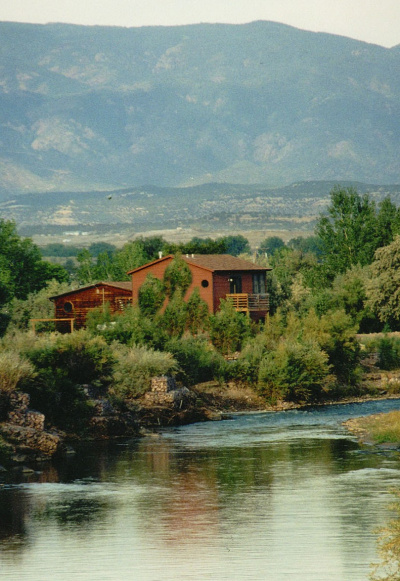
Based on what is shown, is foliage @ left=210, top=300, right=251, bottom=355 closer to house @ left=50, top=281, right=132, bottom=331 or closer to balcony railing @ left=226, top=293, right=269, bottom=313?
balcony railing @ left=226, top=293, right=269, bottom=313

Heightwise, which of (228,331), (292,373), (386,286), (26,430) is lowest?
(26,430)

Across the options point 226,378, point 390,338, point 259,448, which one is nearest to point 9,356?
point 259,448

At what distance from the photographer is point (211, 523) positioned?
98.5 ft

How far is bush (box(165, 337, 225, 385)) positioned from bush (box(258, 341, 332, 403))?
3152 millimetres

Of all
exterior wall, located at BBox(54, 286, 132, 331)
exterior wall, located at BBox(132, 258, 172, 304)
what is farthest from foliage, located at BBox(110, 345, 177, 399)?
exterior wall, located at BBox(54, 286, 132, 331)

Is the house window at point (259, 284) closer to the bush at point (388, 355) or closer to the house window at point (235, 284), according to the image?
the house window at point (235, 284)

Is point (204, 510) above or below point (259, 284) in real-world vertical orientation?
below

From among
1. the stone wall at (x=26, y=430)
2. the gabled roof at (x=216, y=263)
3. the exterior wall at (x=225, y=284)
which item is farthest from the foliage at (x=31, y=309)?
the stone wall at (x=26, y=430)

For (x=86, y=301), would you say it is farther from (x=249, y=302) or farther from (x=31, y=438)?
(x=31, y=438)

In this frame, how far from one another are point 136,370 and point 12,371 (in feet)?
36.3

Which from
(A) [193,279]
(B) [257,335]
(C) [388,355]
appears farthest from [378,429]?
(A) [193,279]

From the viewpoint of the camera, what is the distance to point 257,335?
7050 centimetres

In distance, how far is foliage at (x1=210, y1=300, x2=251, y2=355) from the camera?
7469 cm

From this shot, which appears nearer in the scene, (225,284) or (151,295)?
(151,295)
